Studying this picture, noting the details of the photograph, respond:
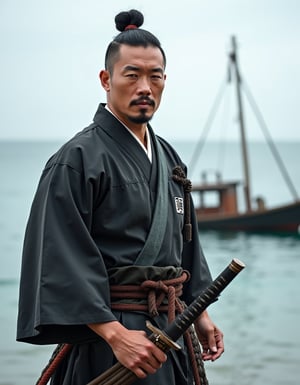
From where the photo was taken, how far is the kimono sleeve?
2.83 m

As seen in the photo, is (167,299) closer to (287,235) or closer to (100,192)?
(100,192)

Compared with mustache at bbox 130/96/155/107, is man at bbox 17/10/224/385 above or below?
below

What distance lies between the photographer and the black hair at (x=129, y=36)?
10.1 ft

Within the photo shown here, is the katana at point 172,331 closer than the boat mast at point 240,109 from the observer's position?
Yes

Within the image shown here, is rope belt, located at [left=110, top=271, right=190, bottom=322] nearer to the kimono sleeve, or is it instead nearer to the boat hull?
the kimono sleeve

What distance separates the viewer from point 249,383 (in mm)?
9336

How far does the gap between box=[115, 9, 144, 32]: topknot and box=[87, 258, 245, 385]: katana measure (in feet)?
3.31

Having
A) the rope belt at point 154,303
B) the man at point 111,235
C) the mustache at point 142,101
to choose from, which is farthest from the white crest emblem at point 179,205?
the mustache at point 142,101

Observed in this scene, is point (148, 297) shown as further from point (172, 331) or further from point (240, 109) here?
point (240, 109)

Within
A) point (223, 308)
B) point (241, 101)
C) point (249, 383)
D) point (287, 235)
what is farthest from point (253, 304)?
point (287, 235)

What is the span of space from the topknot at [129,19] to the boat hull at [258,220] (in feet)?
69.5

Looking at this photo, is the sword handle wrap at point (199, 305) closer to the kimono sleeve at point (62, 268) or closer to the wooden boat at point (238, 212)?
the kimono sleeve at point (62, 268)

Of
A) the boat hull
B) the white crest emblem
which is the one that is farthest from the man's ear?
the boat hull

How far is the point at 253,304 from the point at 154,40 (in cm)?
1323
